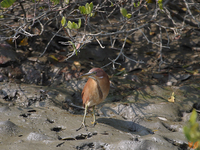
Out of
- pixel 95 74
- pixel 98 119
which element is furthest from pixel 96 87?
pixel 98 119

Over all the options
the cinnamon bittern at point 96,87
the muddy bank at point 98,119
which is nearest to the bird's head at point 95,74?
the cinnamon bittern at point 96,87

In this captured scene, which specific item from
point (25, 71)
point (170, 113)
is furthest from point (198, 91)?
point (25, 71)

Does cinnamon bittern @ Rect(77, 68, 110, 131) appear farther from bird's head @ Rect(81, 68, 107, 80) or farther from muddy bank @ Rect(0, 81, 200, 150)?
muddy bank @ Rect(0, 81, 200, 150)

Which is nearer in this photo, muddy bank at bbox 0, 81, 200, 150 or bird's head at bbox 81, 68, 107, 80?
muddy bank at bbox 0, 81, 200, 150

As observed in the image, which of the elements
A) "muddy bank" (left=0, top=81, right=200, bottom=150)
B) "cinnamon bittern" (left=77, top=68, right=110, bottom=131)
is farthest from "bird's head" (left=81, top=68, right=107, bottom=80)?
"muddy bank" (left=0, top=81, right=200, bottom=150)

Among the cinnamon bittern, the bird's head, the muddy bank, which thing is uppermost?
the bird's head

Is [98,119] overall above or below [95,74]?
below

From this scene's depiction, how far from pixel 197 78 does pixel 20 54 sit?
13.7 ft

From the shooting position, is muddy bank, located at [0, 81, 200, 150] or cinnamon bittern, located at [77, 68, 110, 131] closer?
muddy bank, located at [0, 81, 200, 150]

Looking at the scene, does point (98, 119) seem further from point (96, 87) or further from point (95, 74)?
point (95, 74)

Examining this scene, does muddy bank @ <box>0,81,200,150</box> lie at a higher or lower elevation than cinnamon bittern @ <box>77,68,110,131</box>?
lower

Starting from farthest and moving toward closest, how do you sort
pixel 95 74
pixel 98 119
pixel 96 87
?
pixel 98 119, pixel 96 87, pixel 95 74

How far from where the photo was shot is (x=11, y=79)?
15.1ft

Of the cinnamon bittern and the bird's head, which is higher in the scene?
the bird's head
